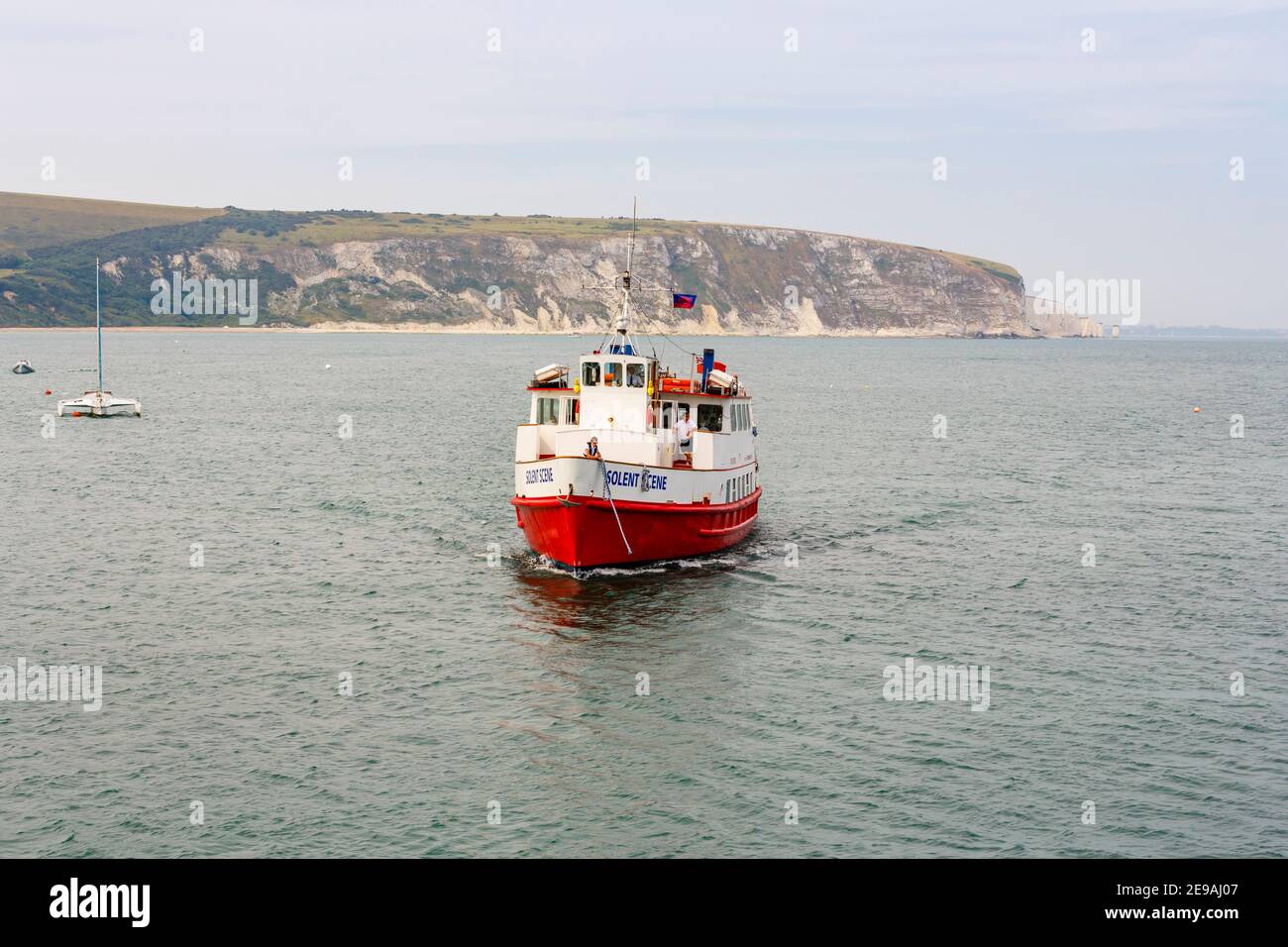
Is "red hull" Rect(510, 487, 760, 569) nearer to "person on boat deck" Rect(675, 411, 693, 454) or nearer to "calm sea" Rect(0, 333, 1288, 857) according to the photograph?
"calm sea" Rect(0, 333, 1288, 857)

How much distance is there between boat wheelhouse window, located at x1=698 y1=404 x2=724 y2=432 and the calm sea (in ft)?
19.6

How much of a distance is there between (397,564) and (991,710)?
27.5 metres

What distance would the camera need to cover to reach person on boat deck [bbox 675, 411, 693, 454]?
52.4 m

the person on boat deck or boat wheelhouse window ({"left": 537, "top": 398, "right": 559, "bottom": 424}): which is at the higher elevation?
boat wheelhouse window ({"left": 537, "top": 398, "right": 559, "bottom": 424})

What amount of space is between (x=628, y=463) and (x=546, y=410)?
7.27m

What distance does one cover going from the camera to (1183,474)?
82938 mm

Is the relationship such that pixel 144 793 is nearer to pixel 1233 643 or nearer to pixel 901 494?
pixel 1233 643

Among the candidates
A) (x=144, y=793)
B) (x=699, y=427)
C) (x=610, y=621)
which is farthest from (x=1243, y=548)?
(x=144, y=793)

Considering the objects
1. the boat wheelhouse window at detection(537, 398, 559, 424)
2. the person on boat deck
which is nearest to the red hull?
the person on boat deck

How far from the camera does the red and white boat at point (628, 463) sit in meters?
46.9

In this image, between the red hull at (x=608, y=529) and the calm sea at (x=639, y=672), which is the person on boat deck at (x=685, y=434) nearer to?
the red hull at (x=608, y=529)

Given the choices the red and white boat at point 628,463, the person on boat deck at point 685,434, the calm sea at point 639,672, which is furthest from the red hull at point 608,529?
the person on boat deck at point 685,434

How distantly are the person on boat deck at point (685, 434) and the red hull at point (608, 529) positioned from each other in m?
3.12

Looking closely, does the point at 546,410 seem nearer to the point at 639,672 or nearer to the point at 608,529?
the point at 608,529
